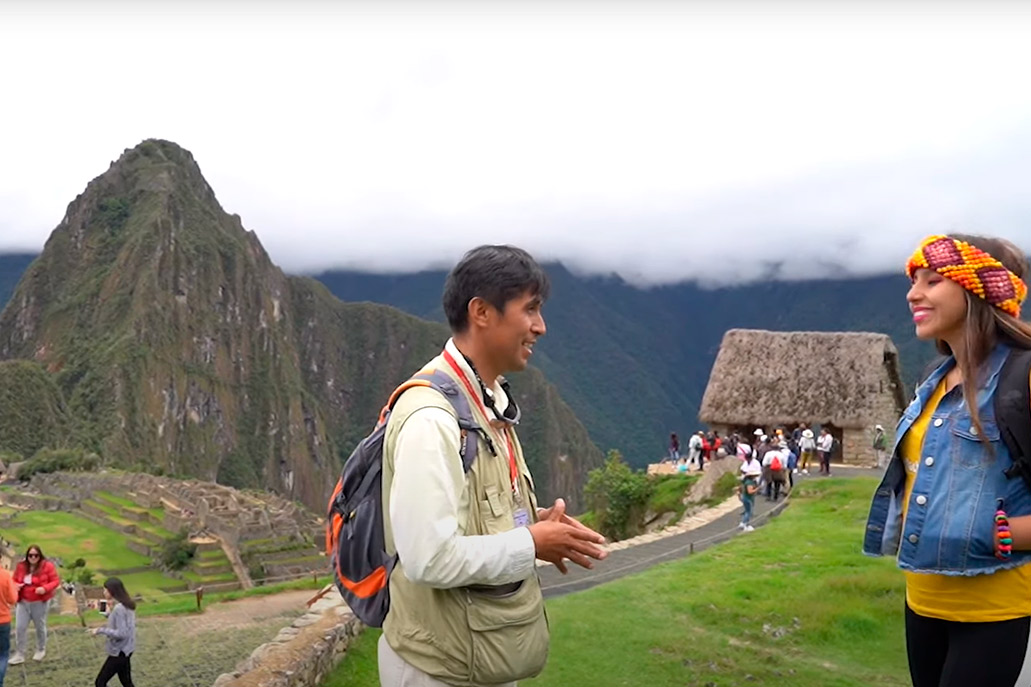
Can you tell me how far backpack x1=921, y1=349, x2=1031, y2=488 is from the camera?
86.7 inches

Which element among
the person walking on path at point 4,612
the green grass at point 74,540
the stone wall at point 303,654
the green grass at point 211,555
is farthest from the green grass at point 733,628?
the green grass at point 211,555

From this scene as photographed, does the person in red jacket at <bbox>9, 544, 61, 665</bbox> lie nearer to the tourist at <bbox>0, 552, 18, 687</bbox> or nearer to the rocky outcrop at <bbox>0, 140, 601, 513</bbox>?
the tourist at <bbox>0, 552, 18, 687</bbox>

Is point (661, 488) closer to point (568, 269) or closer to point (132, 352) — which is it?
point (132, 352)

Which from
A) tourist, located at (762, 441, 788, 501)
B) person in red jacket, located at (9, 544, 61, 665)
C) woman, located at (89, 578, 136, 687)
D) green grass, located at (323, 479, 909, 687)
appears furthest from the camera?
tourist, located at (762, 441, 788, 501)

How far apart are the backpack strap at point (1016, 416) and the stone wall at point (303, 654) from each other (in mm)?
4117

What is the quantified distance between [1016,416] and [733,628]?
15.3ft

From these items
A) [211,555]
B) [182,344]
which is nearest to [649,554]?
[211,555]

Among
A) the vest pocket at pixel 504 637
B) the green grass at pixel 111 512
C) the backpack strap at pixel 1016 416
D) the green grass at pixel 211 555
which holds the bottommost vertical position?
the green grass at pixel 211 555

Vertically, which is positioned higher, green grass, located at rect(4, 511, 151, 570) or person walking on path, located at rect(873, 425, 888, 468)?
person walking on path, located at rect(873, 425, 888, 468)

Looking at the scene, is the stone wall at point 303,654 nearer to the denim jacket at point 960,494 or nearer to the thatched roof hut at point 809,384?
the denim jacket at point 960,494

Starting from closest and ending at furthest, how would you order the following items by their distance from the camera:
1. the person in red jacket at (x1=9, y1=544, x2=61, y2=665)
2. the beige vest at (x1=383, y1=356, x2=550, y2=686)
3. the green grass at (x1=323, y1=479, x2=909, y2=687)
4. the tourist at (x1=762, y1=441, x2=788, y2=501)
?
the beige vest at (x1=383, y1=356, x2=550, y2=686), the green grass at (x1=323, y1=479, x2=909, y2=687), the person in red jacket at (x1=9, y1=544, x2=61, y2=665), the tourist at (x1=762, y1=441, x2=788, y2=501)

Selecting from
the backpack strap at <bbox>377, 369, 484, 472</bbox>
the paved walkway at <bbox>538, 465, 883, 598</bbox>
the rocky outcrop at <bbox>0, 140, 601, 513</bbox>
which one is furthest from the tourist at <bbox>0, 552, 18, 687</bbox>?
the rocky outcrop at <bbox>0, 140, 601, 513</bbox>

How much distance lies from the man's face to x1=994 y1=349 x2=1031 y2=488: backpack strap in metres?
1.21

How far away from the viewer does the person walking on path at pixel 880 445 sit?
18.1 meters
